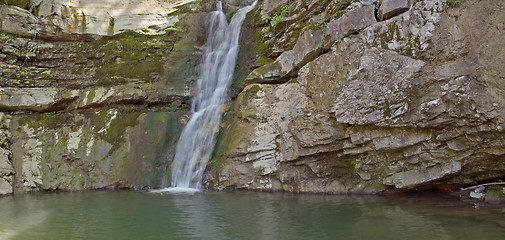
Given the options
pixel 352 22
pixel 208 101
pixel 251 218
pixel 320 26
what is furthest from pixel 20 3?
pixel 251 218

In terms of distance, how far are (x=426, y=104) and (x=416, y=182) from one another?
1.73 meters

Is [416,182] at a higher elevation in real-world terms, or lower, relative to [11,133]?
lower

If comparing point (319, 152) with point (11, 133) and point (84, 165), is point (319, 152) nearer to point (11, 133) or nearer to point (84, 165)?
point (84, 165)

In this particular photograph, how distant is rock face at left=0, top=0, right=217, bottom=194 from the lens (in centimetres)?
979

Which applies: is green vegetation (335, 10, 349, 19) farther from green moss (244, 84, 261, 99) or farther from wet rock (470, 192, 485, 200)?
wet rock (470, 192, 485, 200)

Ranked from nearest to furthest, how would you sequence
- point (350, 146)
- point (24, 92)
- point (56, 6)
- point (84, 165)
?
point (350, 146) < point (84, 165) < point (24, 92) < point (56, 6)

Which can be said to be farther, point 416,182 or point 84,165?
point 84,165

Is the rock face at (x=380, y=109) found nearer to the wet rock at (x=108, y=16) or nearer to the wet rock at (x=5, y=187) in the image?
the wet rock at (x=5, y=187)

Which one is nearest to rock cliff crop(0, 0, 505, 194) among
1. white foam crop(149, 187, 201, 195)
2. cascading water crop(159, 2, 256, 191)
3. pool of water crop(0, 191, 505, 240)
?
cascading water crop(159, 2, 256, 191)

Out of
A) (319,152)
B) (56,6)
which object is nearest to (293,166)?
(319,152)

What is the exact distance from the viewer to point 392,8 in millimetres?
7141

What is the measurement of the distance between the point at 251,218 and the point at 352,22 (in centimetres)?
473

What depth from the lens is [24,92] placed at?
10680 millimetres

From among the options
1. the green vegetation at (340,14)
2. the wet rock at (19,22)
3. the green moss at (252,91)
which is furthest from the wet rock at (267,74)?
the wet rock at (19,22)
